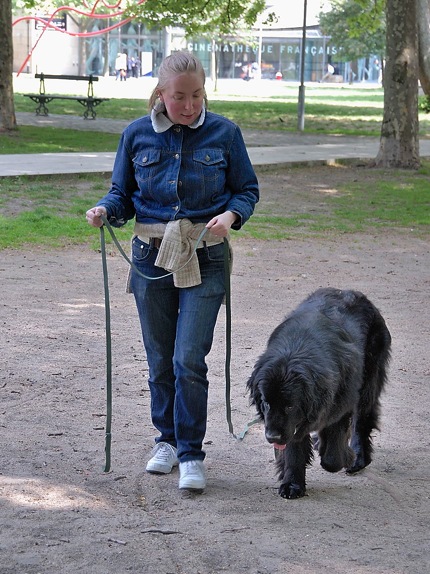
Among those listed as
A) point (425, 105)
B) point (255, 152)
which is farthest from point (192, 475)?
point (425, 105)

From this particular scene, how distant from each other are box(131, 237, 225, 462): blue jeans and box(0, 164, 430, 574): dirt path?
360mm

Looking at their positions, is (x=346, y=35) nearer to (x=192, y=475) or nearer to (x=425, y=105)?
(x=425, y=105)

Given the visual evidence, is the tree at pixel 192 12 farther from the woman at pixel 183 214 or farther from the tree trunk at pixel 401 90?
the woman at pixel 183 214

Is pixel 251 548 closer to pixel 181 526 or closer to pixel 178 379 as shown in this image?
pixel 181 526

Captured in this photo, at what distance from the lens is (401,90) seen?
58.6 feet

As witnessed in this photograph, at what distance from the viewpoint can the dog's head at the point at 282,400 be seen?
13.4 feet

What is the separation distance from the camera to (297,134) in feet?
83.8

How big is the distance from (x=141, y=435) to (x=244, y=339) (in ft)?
7.12

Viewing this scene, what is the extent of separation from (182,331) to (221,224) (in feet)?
1.89

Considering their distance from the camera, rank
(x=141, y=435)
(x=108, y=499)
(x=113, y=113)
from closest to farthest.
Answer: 1. (x=108, y=499)
2. (x=141, y=435)
3. (x=113, y=113)

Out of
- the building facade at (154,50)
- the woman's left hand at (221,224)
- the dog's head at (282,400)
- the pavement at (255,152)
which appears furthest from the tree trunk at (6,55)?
the building facade at (154,50)

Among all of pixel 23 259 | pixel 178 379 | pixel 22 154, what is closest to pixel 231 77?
pixel 22 154

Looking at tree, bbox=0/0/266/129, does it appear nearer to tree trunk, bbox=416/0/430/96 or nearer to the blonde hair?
tree trunk, bbox=416/0/430/96

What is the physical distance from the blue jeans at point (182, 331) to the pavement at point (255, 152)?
418 inches
